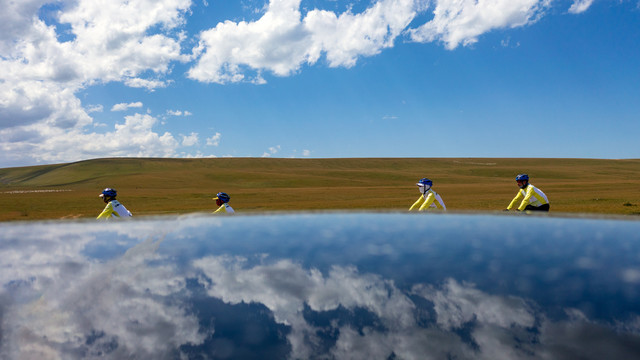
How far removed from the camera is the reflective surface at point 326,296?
2.34 m

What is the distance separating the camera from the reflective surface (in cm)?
234

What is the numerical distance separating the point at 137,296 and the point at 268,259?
52.9 inches

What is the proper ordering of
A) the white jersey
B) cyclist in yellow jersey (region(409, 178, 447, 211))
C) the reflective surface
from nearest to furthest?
the reflective surface → the white jersey → cyclist in yellow jersey (region(409, 178, 447, 211))

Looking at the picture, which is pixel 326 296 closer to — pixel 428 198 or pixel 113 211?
pixel 113 211

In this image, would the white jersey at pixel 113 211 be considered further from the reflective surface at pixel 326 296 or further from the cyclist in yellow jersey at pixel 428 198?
the cyclist in yellow jersey at pixel 428 198

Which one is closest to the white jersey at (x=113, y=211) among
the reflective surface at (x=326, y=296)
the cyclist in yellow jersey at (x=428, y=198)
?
the reflective surface at (x=326, y=296)

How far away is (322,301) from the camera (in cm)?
292

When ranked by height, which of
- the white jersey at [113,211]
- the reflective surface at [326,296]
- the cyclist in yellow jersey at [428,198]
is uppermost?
the cyclist in yellow jersey at [428,198]

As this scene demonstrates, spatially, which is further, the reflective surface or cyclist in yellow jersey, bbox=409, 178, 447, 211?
cyclist in yellow jersey, bbox=409, 178, 447, 211

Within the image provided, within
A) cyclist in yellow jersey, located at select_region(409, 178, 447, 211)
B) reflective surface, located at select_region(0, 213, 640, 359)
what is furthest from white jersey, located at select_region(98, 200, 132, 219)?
cyclist in yellow jersey, located at select_region(409, 178, 447, 211)

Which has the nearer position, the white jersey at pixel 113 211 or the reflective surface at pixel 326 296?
the reflective surface at pixel 326 296

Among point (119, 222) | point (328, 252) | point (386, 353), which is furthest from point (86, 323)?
point (119, 222)

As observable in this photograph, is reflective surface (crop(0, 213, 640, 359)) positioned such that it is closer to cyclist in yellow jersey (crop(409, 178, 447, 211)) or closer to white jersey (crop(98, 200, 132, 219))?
white jersey (crop(98, 200, 132, 219))

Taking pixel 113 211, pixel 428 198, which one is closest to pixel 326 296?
pixel 113 211
